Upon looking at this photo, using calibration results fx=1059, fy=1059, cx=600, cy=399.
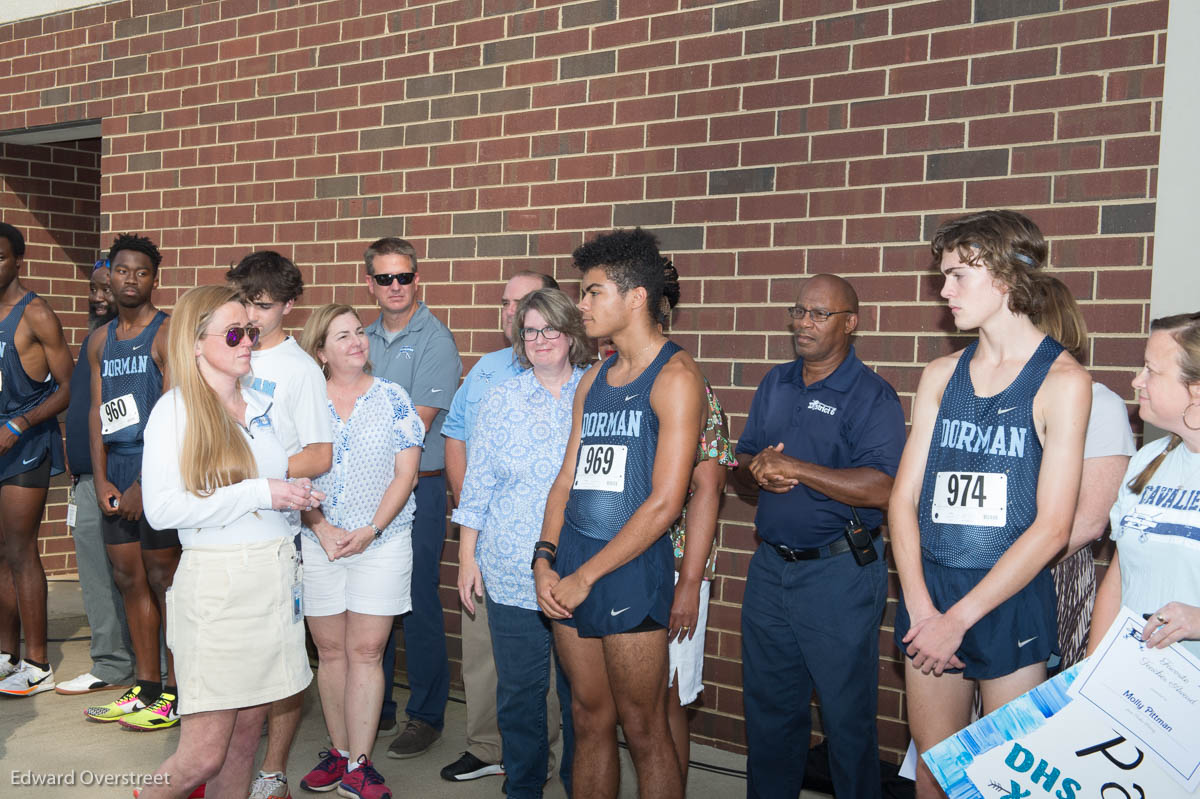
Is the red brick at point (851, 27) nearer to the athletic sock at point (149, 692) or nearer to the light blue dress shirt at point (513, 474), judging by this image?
the light blue dress shirt at point (513, 474)

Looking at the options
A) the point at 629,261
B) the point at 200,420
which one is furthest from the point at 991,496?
the point at 200,420

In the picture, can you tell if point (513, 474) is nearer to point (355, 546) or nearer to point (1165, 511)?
point (355, 546)

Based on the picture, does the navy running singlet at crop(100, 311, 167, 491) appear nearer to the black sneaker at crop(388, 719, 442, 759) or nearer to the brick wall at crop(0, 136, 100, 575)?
the black sneaker at crop(388, 719, 442, 759)

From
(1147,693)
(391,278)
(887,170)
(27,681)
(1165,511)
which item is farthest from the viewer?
(27,681)

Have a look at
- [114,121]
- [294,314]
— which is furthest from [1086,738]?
[114,121]

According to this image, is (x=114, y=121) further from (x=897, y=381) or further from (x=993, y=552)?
(x=993, y=552)

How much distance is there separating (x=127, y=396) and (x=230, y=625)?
2.19 metres

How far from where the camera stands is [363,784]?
3.81 m

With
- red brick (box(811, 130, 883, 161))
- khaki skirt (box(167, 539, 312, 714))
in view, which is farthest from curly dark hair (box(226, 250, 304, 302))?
red brick (box(811, 130, 883, 161))

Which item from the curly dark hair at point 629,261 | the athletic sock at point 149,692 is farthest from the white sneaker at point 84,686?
the curly dark hair at point 629,261

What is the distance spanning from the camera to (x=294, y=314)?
6.15 metres

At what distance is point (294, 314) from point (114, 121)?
2.05 metres

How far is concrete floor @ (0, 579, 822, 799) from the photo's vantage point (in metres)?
4.02

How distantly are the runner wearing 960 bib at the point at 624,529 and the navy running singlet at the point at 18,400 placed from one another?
3.25 meters
